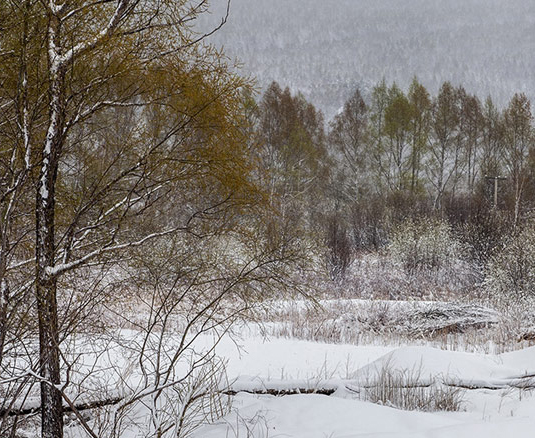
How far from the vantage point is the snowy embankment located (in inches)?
131

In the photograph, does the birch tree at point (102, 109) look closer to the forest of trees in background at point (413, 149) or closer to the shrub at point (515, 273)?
the shrub at point (515, 273)

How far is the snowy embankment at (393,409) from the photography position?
131 inches

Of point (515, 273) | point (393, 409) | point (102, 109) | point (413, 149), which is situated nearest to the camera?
point (393, 409)

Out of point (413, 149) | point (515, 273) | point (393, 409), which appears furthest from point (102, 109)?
point (413, 149)

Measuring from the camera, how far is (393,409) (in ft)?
12.1

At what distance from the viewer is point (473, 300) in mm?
11758

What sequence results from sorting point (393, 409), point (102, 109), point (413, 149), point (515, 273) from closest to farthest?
point (393, 409), point (102, 109), point (515, 273), point (413, 149)

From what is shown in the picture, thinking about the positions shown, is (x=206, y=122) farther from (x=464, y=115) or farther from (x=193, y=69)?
(x=464, y=115)

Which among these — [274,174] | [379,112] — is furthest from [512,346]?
[379,112]

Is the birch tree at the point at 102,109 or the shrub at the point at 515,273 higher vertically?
the birch tree at the point at 102,109

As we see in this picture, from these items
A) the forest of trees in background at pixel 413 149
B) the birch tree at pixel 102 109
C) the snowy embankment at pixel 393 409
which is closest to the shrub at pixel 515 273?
the snowy embankment at pixel 393 409

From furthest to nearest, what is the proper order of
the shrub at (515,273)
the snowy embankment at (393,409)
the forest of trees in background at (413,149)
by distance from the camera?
the forest of trees in background at (413,149) < the shrub at (515,273) < the snowy embankment at (393,409)

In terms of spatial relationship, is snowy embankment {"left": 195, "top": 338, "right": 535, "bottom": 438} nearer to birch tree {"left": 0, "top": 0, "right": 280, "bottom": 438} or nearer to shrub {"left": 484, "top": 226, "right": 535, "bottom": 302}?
birch tree {"left": 0, "top": 0, "right": 280, "bottom": 438}

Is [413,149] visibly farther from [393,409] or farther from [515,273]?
[393,409]
